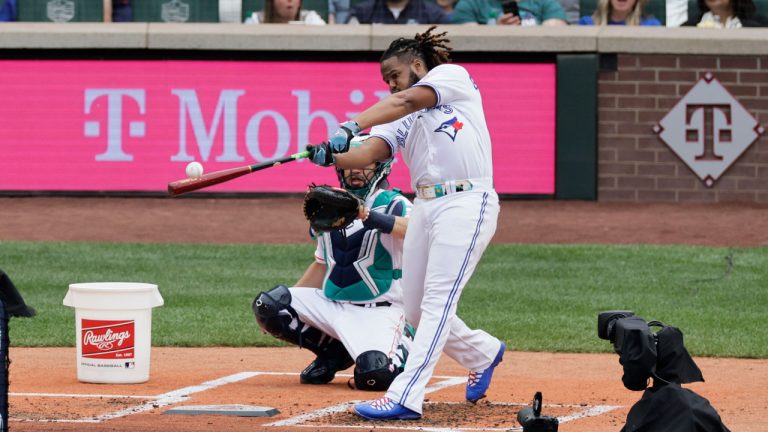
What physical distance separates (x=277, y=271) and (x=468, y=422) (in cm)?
663

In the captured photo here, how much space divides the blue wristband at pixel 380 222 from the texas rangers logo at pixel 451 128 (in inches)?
29.6

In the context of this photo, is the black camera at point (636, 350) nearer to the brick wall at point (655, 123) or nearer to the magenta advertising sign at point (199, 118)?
the magenta advertising sign at point (199, 118)

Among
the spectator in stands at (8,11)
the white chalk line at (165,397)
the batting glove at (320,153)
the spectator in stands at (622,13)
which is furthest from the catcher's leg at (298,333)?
the spectator in stands at (8,11)

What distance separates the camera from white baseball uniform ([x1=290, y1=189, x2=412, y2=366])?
7695 mm

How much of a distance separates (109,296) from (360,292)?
1385 millimetres

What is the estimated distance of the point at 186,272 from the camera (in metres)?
13.0

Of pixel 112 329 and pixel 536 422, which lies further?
pixel 112 329

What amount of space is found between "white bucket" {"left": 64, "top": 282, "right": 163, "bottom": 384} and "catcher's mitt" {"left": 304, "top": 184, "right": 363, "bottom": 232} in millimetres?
1277

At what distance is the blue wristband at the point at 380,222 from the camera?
284 inches

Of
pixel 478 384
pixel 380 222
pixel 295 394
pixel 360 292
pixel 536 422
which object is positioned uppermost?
pixel 380 222

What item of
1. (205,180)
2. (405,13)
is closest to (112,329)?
(205,180)

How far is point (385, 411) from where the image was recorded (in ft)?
21.2

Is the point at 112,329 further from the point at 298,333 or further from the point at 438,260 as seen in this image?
the point at 438,260

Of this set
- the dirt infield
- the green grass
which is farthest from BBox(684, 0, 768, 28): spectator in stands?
the dirt infield
